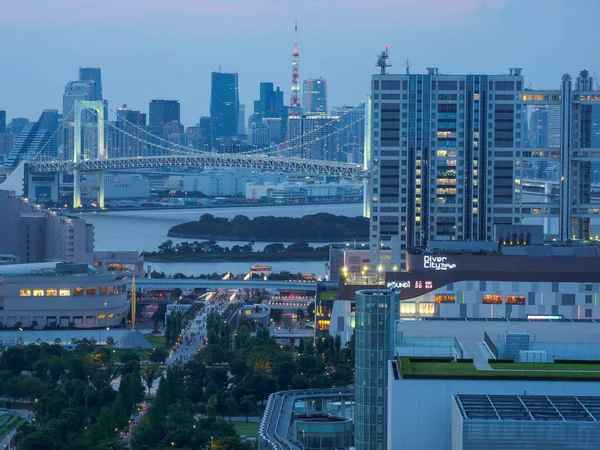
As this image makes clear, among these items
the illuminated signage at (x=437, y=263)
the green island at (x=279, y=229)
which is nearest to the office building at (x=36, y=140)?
the green island at (x=279, y=229)

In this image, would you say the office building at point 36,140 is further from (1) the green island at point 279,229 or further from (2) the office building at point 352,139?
(1) the green island at point 279,229

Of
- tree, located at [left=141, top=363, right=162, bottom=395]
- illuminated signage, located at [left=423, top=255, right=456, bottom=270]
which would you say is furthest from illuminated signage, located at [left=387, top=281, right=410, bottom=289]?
tree, located at [left=141, top=363, right=162, bottom=395]

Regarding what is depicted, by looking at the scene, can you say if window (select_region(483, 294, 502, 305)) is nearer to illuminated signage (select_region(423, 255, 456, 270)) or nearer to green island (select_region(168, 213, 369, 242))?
illuminated signage (select_region(423, 255, 456, 270))

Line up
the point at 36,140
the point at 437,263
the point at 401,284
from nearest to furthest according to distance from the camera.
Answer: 1. the point at 401,284
2. the point at 437,263
3. the point at 36,140

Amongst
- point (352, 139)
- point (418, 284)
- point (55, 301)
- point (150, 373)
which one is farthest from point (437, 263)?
point (352, 139)

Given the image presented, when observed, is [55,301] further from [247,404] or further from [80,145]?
[80,145]
